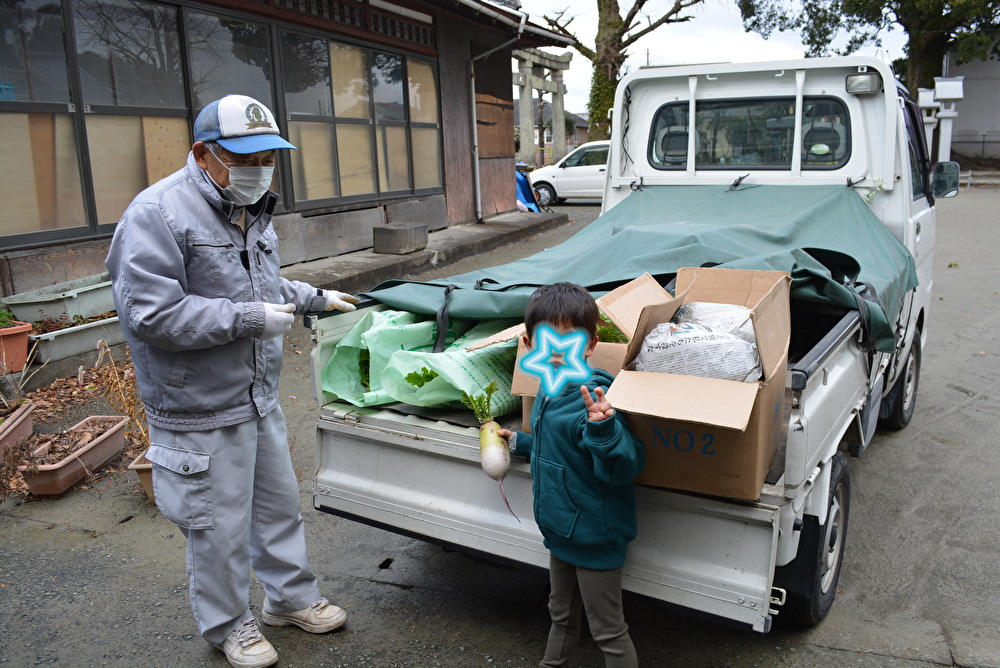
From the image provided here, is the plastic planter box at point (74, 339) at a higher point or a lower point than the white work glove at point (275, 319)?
lower

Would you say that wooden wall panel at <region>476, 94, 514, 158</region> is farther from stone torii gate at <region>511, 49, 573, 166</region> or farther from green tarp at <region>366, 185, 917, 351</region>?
green tarp at <region>366, 185, 917, 351</region>

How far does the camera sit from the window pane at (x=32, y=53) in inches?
239

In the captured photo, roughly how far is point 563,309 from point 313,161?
7.92 meters

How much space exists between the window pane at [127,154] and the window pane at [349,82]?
2.62m

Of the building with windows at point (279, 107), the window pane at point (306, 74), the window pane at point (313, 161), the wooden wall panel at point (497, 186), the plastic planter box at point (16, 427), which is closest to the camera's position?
the plastic planter box at point (16, 427)

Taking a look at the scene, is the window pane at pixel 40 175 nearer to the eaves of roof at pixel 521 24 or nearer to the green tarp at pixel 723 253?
the green tarp at pixel 723 253

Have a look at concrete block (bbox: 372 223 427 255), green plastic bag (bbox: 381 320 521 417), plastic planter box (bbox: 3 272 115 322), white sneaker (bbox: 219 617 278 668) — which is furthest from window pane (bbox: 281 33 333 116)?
white sneaker (bbox: 219 617 278 668)

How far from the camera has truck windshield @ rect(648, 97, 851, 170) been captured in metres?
4.67

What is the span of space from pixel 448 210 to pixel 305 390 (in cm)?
727

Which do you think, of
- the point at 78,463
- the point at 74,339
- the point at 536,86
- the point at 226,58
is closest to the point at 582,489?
the point at 78,463

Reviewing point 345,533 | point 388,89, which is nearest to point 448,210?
point 388,89

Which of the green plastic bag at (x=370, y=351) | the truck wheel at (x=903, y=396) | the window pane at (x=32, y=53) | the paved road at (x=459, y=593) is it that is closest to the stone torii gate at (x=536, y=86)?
the window pane at (x=32, y=53)

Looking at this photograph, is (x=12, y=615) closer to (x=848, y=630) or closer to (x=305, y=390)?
(x=305, y=390)

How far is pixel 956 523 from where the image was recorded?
3.85 m
